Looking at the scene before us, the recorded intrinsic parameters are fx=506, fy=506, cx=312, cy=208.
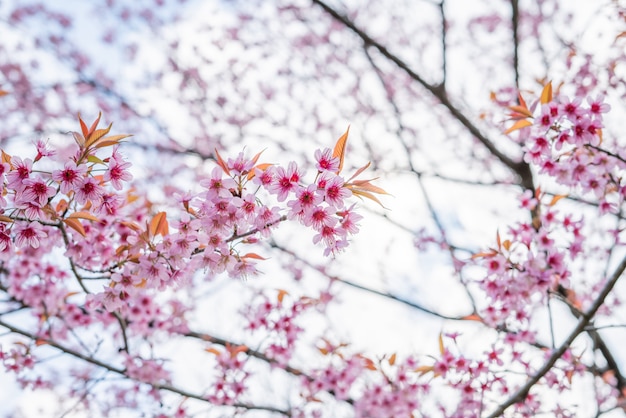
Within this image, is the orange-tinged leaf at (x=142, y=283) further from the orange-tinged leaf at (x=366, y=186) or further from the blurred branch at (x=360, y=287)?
the blurred branch at (x=360, y=287)

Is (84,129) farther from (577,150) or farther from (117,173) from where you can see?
(577,150)

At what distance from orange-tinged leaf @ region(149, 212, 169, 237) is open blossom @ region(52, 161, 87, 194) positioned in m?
0.40

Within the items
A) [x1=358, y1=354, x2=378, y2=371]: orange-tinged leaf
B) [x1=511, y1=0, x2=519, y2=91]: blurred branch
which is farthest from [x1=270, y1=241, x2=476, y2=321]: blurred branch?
[x1=511, y1=0, x2=519, y2=91]: blurred branch

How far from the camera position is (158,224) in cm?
231

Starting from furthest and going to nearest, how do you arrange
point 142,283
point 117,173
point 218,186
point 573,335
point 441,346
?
point 441,346 < point 573,335 < point 142,283 < point 117,173 < point 218,186

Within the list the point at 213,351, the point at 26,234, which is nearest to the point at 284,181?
the point at 26,234

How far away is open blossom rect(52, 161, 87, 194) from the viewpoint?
1.95m

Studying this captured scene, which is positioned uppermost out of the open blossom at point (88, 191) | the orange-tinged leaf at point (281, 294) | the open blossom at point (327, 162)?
the orange-tinged leaf at point (281, 294)

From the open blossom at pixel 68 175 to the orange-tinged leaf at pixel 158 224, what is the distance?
40 cm

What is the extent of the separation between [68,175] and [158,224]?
463 millimetres

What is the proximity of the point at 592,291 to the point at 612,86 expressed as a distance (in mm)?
2292

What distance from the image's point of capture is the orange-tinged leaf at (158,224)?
2.30 m

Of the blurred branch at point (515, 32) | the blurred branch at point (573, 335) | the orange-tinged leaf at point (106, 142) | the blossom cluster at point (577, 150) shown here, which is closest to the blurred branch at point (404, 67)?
the blurred branch at point (515, 32)

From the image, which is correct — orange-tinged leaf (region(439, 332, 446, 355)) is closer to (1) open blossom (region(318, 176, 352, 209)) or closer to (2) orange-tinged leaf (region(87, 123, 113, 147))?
(1) open blossom (region(318, 176, 352, 209))
